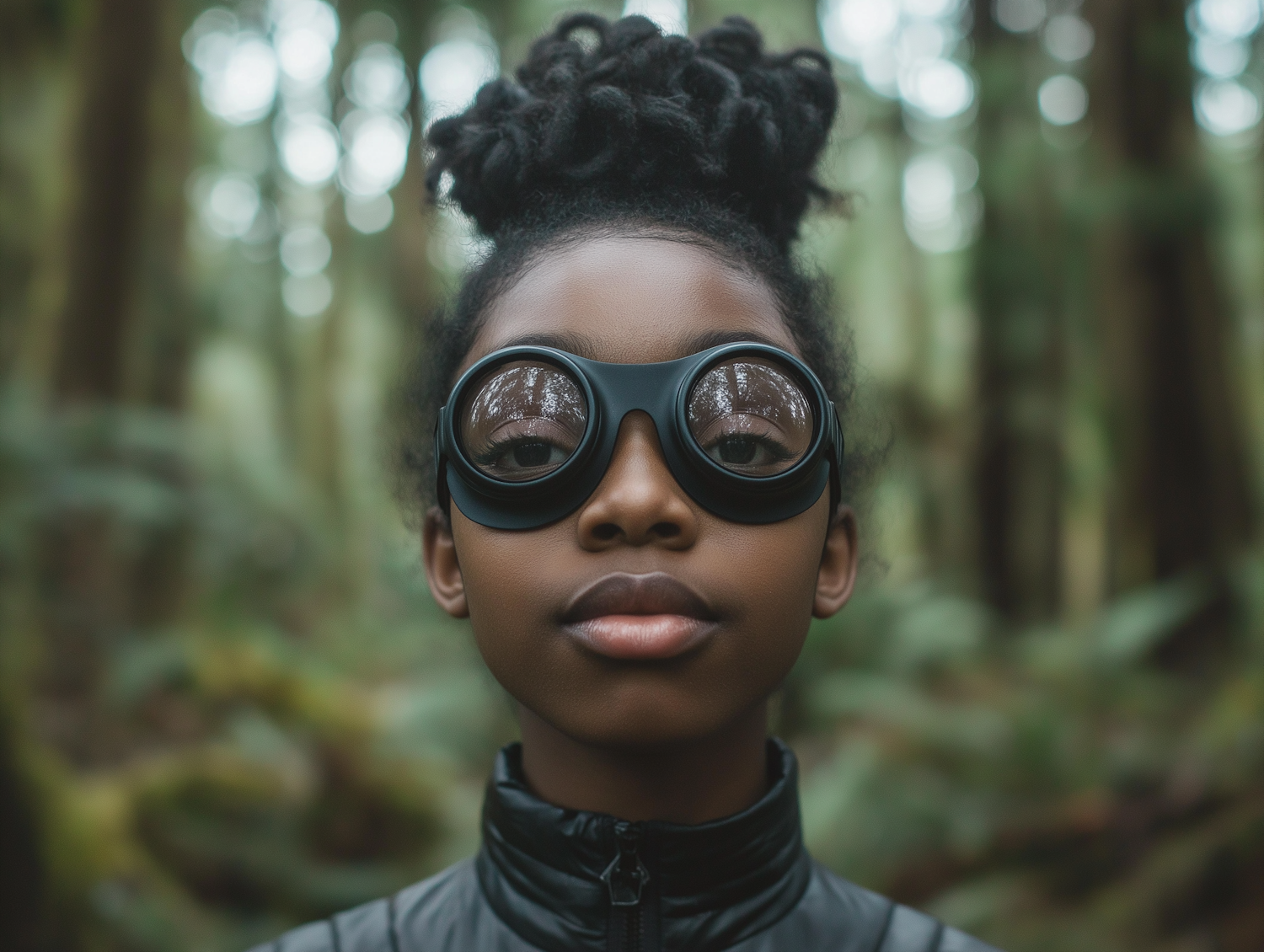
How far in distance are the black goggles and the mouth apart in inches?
5.1

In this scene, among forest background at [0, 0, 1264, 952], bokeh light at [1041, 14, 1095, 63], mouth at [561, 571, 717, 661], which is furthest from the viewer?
bokeh light at [1041, 14, 1095, 63]

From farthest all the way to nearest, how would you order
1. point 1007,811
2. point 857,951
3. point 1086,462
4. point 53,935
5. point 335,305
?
point 335,305
point 1086,462
point 1007,811
point 53,935
point 857,951

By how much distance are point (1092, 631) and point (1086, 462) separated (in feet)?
7.23

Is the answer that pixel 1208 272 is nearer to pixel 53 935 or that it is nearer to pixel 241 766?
pixel 241 766

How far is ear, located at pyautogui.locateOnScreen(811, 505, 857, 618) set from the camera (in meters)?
1.69

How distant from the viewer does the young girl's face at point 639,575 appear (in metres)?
1.33

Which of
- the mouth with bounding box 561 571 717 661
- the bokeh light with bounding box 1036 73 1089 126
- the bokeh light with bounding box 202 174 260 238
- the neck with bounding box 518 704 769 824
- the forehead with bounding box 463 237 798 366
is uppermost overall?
the bokeh light with bounding box 202 174 260 238

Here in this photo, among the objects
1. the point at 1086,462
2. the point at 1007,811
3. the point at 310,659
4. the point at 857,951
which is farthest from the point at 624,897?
the point at 1086,462

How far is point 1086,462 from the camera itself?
7445 mm

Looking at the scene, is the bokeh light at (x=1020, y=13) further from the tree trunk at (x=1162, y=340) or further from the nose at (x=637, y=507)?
the nose at (x=637, y=507)

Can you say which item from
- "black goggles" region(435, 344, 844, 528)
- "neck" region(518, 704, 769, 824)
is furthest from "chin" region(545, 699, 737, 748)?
"black goggles" region(435, 344, 844, 528)

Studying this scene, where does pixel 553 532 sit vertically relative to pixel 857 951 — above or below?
above

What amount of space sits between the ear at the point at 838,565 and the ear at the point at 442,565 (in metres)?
0.61

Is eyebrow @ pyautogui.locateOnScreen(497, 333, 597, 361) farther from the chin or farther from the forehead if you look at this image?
the chin
